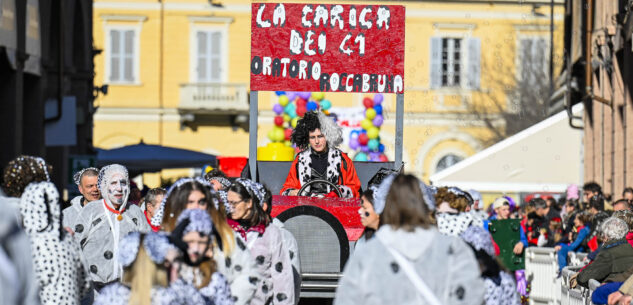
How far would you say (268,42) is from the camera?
13.2 m

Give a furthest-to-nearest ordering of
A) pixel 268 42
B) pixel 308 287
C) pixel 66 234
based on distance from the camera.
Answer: pixel 268 42 < pixel 308 287 < pixel 66 234

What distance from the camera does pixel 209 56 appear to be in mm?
54094

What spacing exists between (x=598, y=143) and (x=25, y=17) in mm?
11519

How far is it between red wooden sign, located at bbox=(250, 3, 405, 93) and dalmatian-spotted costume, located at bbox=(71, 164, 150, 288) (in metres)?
3.15

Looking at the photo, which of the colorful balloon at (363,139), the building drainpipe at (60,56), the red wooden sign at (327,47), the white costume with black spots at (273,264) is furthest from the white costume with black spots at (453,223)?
the colorful balloon at (363,139)

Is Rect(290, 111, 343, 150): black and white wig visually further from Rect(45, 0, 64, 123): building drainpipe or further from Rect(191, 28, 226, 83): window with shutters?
Rect(191, 28, 226, 83): window with shutters

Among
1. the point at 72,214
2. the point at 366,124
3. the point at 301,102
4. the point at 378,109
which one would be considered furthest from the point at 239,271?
the point at 378,109

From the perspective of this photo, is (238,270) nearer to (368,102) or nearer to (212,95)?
(368,102)

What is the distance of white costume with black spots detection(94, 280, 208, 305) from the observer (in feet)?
22.0

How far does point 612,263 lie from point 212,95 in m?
42.5

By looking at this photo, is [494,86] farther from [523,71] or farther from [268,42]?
[268,42]

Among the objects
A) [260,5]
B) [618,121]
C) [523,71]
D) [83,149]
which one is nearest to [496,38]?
[523,71]

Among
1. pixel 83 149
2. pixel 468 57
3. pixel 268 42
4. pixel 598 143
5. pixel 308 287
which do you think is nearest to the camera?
pixel 308 287

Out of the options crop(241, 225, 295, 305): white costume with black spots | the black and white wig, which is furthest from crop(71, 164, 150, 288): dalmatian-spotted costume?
the black and white wig
